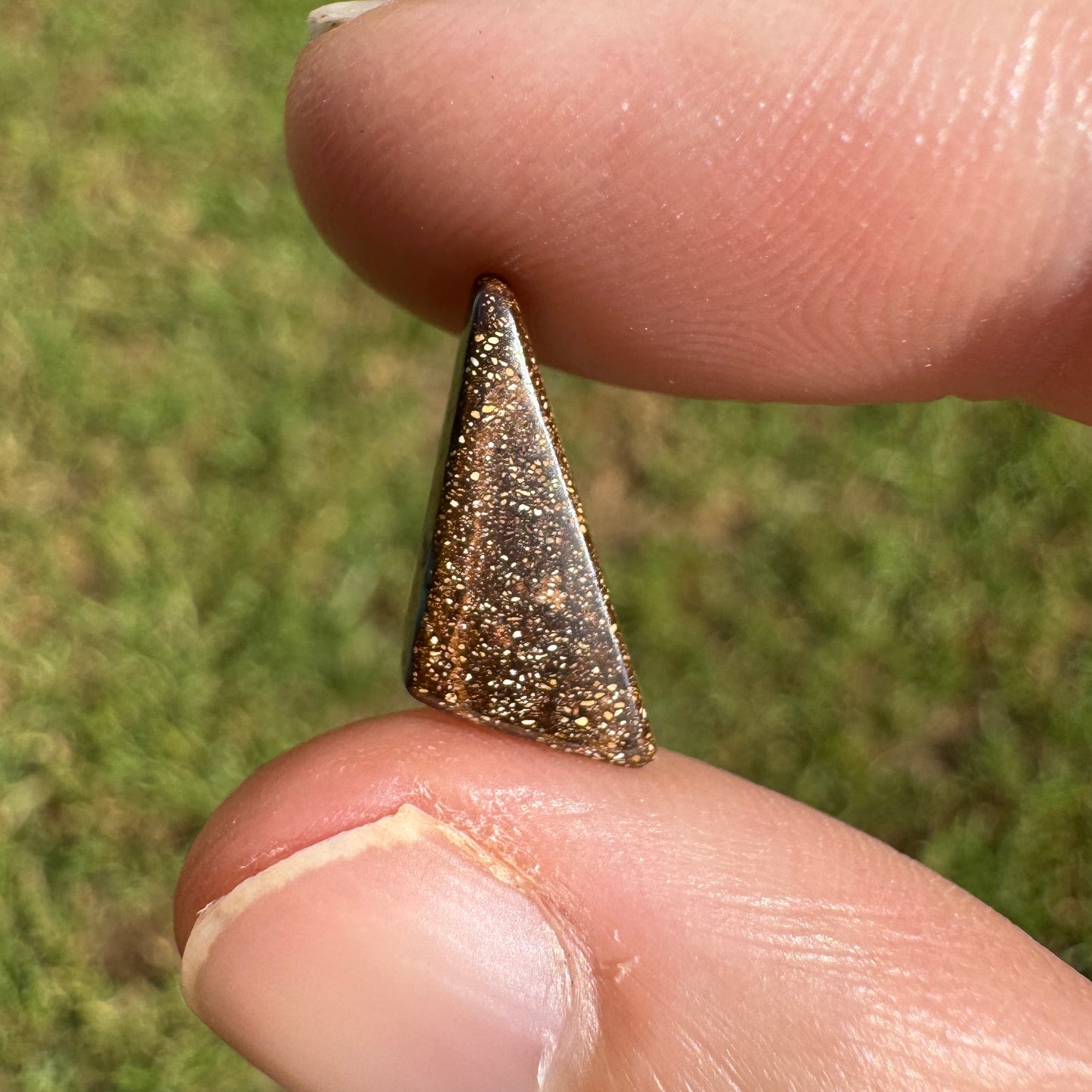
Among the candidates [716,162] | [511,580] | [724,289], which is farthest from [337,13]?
[511,580]

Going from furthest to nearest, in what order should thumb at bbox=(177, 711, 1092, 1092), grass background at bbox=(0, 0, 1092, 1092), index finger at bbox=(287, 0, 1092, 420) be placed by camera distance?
grass background at bbox=(0, 0, 1092, 1092)
index finger at bbox=(287, 0, 1092, 420)
thumb at bbox=(177, 711, 1092, 1092)

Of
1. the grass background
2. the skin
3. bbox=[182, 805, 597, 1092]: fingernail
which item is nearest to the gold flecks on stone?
the skin

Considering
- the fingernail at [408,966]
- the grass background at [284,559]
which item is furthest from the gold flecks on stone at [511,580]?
the grass background at [284,559]

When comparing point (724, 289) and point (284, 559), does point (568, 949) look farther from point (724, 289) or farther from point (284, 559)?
point (284, 559)

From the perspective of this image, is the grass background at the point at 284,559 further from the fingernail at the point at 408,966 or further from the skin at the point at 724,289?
the fingernail at the point at 408,966

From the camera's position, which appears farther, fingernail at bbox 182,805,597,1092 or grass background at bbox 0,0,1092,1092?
grass background at bbox 0,0,1092,1092

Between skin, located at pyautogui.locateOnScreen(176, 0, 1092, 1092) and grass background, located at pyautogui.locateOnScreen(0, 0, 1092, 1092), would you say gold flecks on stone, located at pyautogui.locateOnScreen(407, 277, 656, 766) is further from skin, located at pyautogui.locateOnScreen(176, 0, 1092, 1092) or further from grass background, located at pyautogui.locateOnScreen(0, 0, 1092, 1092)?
grass background, located at pyautogui.locateOnScreen(0, 0, 1092, 1092)
